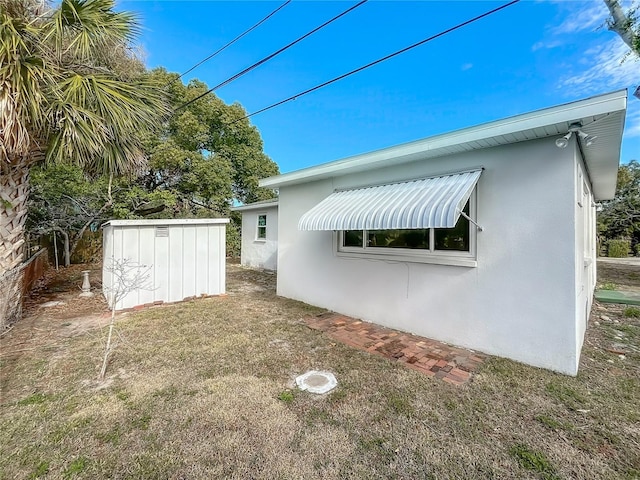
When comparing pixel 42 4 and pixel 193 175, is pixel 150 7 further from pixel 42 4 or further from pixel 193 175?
pixel 193 175

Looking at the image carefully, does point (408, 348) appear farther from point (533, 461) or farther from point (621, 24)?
point (621, 24)

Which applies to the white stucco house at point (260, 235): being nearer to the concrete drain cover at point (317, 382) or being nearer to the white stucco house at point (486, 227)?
the white stucco house at point (486, 227)

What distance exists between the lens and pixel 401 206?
19.3 ft

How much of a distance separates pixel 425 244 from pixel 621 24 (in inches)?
368

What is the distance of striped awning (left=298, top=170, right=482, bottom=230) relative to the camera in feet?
17.0

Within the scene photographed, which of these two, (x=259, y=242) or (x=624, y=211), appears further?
(x=624, y=211)

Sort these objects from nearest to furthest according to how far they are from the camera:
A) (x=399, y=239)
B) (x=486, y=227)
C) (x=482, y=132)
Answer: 1. (x=482, y=132)
2. (x=486, y=227)
3. (x=399, y=239)

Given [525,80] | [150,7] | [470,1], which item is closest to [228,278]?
[150,7]

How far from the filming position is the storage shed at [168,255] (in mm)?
8844

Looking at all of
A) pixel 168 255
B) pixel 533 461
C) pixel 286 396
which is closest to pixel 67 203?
pixel 168 255

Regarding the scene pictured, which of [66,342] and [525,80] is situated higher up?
[525,80]

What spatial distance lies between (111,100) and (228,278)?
944cm

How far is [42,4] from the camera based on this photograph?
6.29 metres

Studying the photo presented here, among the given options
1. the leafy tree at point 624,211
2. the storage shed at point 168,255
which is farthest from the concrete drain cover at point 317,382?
the leafy tree at point 624,211
